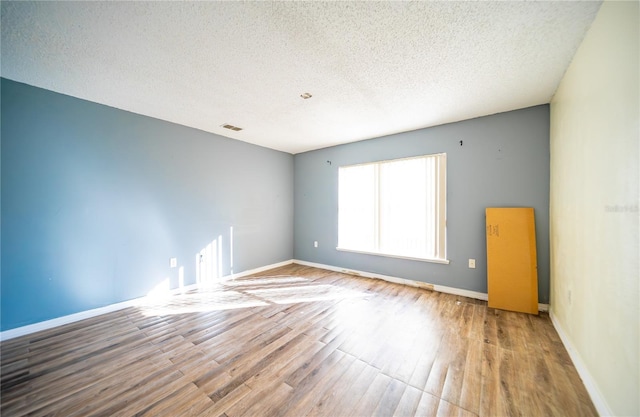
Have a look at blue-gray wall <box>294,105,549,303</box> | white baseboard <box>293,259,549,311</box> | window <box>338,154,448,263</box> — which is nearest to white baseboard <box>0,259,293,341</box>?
white baseboard <box>293,259,549,311</box>

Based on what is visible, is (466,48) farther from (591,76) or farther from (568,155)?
(568,155)

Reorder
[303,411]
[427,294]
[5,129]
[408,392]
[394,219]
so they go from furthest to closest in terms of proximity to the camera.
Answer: [394,219] < [427,294] < [5,129] < [408,392] < [303,411]

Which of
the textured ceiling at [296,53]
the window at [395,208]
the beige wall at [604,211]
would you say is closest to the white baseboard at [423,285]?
the window at [395,208]

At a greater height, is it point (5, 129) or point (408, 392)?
point (5, 129)

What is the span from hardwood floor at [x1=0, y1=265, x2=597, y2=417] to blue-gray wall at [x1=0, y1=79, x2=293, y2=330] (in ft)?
1.50

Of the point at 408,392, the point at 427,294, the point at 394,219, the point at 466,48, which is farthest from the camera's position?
the point at 394,219

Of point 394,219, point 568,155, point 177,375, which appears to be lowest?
point 177,375

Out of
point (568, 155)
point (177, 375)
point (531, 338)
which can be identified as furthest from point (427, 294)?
point (177, 375)

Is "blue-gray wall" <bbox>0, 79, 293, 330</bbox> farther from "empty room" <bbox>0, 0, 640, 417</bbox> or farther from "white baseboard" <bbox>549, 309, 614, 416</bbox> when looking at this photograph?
"white baseboard" <bbox>549, 309, 614, 416</bbox>

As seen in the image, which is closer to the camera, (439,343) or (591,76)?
(591,76)

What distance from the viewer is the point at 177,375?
5.67 ft

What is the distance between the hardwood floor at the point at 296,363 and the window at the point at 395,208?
111cm

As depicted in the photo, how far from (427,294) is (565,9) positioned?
319 cm

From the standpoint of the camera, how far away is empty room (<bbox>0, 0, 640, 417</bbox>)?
145cm
